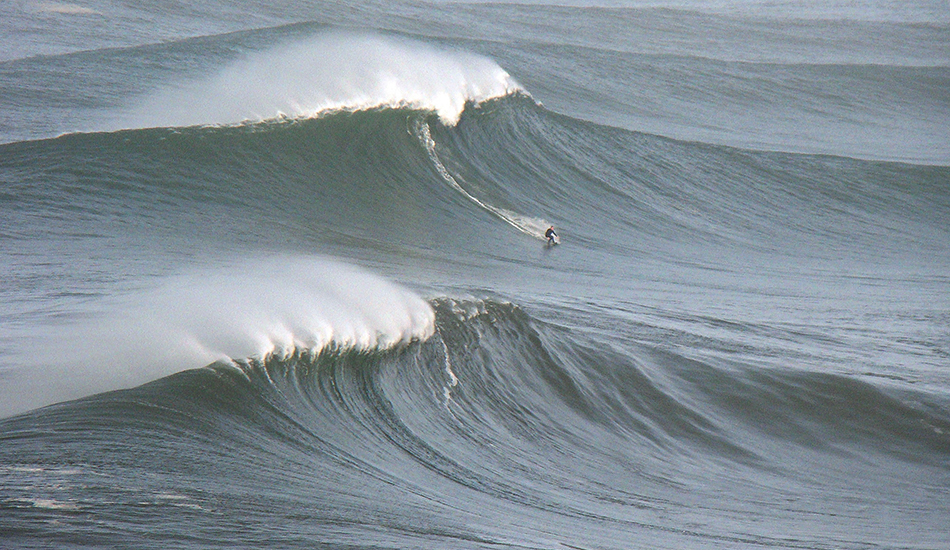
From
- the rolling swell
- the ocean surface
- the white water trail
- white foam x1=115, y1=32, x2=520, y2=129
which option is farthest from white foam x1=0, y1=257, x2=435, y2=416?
white foam x1=115, y1=32, x2=520, y2=129

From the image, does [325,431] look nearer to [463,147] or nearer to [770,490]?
[770,490]

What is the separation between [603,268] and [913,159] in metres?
14.3

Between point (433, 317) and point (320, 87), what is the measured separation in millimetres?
9018

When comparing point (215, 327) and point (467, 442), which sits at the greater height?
point (215, 327)

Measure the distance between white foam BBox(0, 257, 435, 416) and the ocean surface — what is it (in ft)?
0.09

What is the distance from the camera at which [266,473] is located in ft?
13.3

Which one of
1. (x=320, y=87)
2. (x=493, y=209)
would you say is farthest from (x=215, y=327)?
(x=320, y=87)

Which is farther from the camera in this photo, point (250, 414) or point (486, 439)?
point (486, 439)

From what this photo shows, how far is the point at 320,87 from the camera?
14.8 meters

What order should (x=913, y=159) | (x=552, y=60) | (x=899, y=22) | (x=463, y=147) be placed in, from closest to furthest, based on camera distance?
1. (x=463, y=147)
2. (x=913, y=159)
3. (x=552, y=60)
4. (x=899, y=22)

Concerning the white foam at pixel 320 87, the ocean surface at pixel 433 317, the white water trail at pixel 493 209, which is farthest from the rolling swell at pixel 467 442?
the white foam at pixel 320 87

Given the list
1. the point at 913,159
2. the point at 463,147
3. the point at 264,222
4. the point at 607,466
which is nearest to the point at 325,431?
the point at 607,466

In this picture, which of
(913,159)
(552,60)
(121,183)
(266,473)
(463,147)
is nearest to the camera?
(266,473)

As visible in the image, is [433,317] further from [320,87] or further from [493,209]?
[320,87]
